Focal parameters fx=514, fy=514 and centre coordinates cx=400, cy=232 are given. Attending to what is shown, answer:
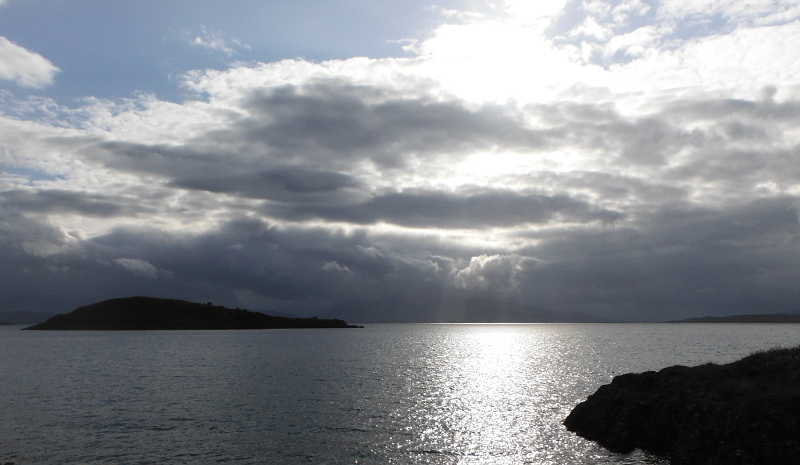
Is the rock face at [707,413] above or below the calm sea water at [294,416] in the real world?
above

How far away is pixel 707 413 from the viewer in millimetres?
33344

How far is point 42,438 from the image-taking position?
40219 millimetres

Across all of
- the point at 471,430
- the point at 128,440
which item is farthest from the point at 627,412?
the point at 128,440

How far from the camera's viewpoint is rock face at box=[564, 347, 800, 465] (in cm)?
2939

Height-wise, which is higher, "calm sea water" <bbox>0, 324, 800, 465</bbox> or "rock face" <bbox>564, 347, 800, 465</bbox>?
"rock face" <bbox>564, 347, 800, 465</bbox>

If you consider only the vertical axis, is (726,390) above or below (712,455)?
above

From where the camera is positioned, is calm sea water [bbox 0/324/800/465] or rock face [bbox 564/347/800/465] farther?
calm sea water [bbox 0/324/800/465]

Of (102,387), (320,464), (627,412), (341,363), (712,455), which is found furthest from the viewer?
(341,363)

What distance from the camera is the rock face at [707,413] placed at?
2939 cm

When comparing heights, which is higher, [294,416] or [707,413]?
[707,413]

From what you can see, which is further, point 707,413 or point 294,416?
point 294,416

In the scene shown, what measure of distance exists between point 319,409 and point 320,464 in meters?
18.9

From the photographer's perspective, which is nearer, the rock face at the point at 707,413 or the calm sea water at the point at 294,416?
the rock face at the point at 707,413

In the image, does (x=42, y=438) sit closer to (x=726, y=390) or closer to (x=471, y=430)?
(x=471, y=430)
